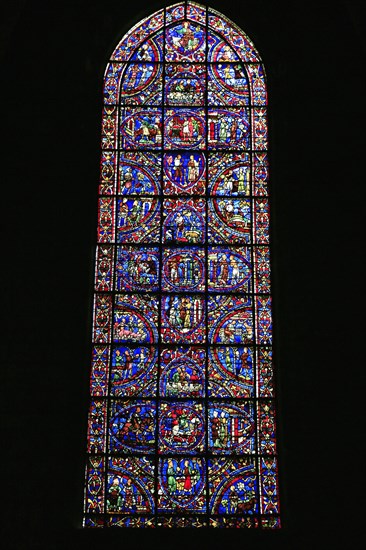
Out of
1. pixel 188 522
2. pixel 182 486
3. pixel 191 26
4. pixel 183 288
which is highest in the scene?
pixel 191 26

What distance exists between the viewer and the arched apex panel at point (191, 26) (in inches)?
450

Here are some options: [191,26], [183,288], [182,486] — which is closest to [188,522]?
[182,486]

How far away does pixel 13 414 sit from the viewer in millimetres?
9539

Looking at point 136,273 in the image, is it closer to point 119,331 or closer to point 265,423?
point 119,331

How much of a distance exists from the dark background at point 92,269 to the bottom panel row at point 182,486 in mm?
158

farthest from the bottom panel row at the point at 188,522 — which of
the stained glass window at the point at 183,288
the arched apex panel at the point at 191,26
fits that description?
the arched apex panel at the point at 191,26

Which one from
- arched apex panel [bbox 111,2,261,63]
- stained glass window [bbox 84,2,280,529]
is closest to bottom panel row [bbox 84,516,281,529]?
stained glass window [bbox 84,2,280,529]

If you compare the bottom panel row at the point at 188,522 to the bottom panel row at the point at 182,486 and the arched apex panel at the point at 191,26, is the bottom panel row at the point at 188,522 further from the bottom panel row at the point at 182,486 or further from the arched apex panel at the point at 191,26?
the arched apex panel at the point at 191,26

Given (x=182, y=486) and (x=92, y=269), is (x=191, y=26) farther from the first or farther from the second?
(x=182, y=486)

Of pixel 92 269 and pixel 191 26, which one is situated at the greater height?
pixel 191 26

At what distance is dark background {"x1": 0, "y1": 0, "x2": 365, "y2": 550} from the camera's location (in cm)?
930

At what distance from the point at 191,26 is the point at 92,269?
292 centimetres

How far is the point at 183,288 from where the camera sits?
10312 millimetres

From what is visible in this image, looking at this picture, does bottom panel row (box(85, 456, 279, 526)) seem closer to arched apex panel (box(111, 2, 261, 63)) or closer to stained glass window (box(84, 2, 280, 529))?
stained glass window (box(84, 2, 280, 529))
